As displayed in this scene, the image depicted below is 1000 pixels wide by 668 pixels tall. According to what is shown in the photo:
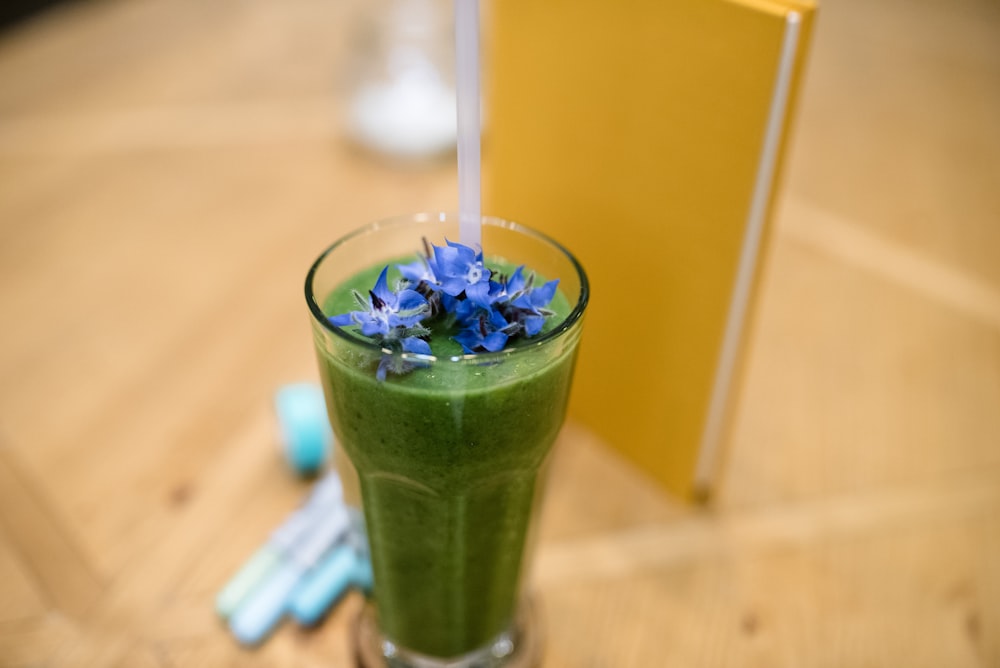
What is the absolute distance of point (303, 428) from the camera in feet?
2.17

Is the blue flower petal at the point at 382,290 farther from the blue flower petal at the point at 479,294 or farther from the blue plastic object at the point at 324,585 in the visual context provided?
the blue plastic object at the point at 324,585

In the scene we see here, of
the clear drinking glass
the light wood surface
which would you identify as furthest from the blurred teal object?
the clear drinking glass

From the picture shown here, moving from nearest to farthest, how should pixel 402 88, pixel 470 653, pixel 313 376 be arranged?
pixel 470 653 < pixel 313 376 < pixel 402 88

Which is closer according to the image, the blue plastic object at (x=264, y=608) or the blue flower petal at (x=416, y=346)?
the blue flower petal at (x=416, y=346)

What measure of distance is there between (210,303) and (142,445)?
0.19 m

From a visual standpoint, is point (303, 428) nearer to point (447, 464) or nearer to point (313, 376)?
point (313, 376)

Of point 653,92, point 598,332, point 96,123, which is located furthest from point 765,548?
point 96,123

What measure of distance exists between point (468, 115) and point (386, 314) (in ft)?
0.37

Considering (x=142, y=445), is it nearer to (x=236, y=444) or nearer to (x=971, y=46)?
(x=236, y=444)

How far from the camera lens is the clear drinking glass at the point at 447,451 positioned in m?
0.42

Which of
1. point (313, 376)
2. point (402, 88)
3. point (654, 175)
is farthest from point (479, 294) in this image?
point (402, 88)

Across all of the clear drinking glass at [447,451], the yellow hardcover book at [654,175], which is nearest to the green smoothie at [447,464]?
the clear drinking glass at [447,451]

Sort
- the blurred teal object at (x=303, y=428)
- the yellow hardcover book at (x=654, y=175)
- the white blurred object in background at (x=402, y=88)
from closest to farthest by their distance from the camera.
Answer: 1. the yellow hardcover book at (x=654, y=175)
2. the blurred teal object at (x=303, y=428)
3. the white blurred object in background at (x=402, y=88)

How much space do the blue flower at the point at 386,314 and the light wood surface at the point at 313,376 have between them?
271 mm
